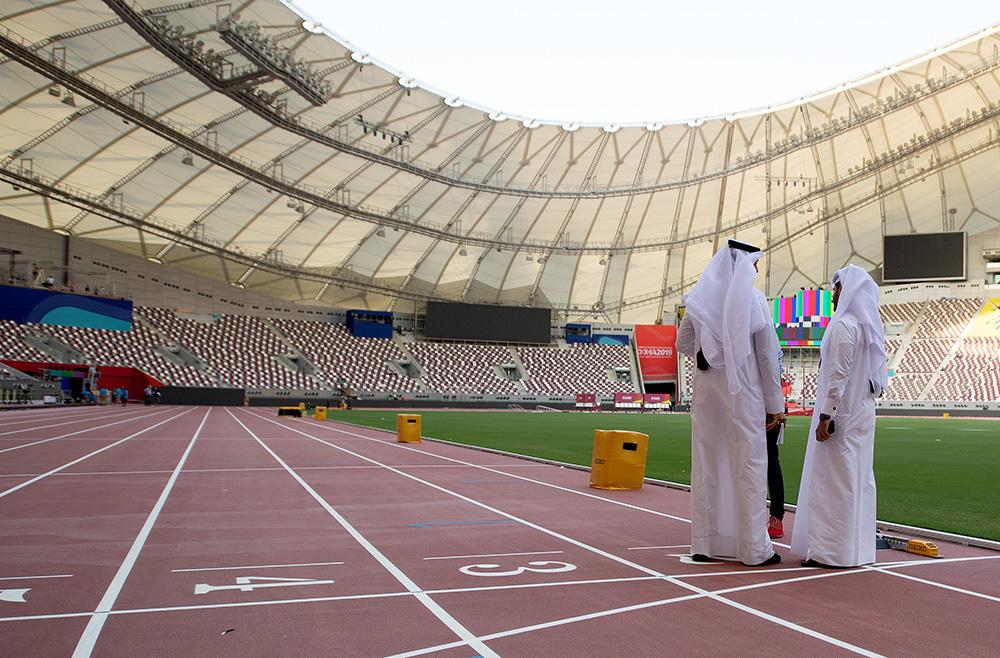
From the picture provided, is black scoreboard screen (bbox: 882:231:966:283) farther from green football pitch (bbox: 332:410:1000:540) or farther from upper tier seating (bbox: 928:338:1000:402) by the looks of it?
green football pitch (bbox: 332:410:1000:540)

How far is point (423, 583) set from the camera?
5137 mm

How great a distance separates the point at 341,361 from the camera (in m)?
59.1

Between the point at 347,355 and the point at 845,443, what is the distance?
183ft

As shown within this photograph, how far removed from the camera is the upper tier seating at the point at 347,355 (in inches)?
2287

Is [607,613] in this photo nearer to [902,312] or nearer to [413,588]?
[413,588]

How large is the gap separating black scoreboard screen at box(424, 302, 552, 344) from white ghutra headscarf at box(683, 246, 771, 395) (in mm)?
57611

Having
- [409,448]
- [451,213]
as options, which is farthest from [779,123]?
[409,448]

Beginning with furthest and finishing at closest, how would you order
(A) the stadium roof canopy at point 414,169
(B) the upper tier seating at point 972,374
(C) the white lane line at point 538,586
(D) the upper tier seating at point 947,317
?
(D) the upper tier seating at point 947,317 < (B) the upper tier seating at point 972,374 < (A) the stadium roof canopy at point 414,169 < (C) the white lane line at point 538,586

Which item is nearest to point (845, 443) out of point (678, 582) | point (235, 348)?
point (678, 582)

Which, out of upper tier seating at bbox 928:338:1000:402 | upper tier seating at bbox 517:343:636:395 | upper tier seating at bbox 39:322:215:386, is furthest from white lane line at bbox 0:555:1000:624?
upper tier seating at bbox 517:343:636:395

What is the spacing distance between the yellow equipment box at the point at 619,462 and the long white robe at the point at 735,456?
172 inches

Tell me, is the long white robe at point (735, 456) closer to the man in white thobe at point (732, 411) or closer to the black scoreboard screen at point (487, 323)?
the man in white thobe at point (732, 411)

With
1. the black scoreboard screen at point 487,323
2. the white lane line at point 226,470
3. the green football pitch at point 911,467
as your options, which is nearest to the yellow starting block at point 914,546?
the green football pitch at point 911,467

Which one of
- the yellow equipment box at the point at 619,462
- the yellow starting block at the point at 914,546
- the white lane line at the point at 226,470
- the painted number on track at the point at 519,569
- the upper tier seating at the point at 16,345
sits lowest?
the white lane line at the point at 226,470
